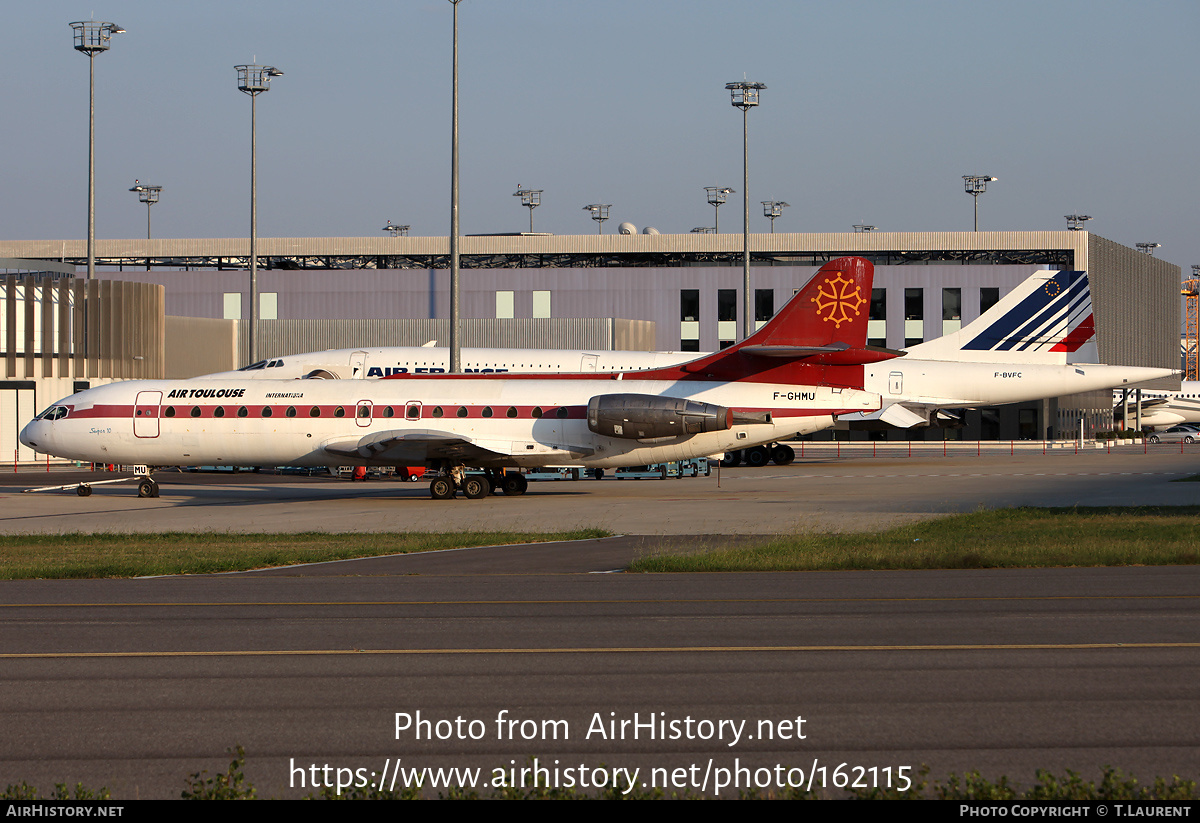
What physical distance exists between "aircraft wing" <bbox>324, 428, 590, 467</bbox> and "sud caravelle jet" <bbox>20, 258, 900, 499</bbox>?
4 cm

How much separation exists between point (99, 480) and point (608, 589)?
106ft

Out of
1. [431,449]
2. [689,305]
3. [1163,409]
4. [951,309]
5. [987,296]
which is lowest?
[431,449]

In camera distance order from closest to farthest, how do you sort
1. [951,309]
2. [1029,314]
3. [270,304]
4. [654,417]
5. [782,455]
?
1. [654,417]
2. [782,455]
3. [1029,314]
4. [951,309]
5. [270,304]

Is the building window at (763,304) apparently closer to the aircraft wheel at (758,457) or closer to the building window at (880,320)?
the building window at (880,320)

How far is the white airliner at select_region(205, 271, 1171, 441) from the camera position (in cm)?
4547

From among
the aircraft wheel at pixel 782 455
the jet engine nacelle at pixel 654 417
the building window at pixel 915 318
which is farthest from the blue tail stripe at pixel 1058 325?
the jet engine nacelle at pixel 654 417

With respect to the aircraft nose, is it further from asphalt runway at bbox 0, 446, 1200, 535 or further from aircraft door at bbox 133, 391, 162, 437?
aircraft door at bbox 133, 391, 162, 437

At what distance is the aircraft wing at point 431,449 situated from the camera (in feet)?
104

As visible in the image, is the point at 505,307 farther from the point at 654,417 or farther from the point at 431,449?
the point at 654,417

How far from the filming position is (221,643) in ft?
37.2

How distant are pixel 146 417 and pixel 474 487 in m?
9.51

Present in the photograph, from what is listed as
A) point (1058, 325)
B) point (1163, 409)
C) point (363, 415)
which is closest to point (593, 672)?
point (363, 415)

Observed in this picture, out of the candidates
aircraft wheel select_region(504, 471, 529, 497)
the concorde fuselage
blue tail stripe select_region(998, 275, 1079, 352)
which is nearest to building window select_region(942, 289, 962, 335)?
blue tail stripe select_region(998, 275, 1079, 352)

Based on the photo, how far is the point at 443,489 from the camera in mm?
33000
